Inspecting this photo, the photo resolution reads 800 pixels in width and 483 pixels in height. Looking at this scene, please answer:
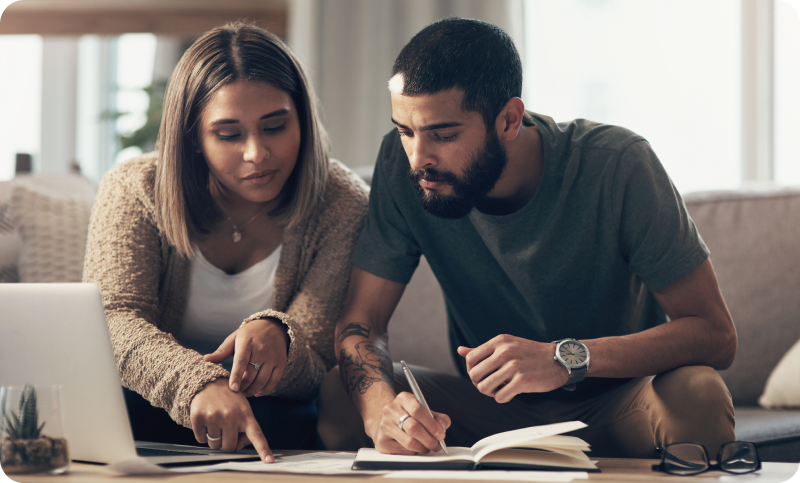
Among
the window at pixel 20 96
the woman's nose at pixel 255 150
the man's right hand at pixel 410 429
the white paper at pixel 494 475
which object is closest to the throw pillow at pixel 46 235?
the woman's nose at pixel 255 150

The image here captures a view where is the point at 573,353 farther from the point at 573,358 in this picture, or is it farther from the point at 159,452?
the point at 159,452

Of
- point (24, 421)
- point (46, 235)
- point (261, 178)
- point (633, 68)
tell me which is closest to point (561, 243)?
point (261, 178)

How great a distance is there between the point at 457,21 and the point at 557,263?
47 cm

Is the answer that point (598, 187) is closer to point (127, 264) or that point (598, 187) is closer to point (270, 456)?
point (270, 456)

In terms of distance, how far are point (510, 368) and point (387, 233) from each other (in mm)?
473

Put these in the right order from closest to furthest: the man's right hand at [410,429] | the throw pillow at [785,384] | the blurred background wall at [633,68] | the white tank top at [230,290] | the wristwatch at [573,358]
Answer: the man's right hand at [410,429] → the wristwatch at [573,358] → the white tank top at [230,290] → the throw pillow at [785,384] → the blurred background wall at [633,68]

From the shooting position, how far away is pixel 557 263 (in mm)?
1211

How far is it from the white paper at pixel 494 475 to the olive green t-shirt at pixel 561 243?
49 centimetres

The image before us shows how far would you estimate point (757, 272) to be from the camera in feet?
5.49

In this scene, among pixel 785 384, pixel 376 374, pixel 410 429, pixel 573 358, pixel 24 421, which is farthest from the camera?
pixel 785 384

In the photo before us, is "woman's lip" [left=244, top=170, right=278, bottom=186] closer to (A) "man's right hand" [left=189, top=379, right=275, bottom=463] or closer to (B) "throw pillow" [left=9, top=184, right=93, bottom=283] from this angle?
(A) "man's right hand" [left=189, top=379, right=275, bottom=463]

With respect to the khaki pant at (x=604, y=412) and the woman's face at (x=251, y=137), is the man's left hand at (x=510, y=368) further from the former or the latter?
the woman's face at (x=251, y=137)

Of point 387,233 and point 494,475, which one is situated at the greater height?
point 387,233

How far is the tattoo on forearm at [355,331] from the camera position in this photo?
1.20 metres
